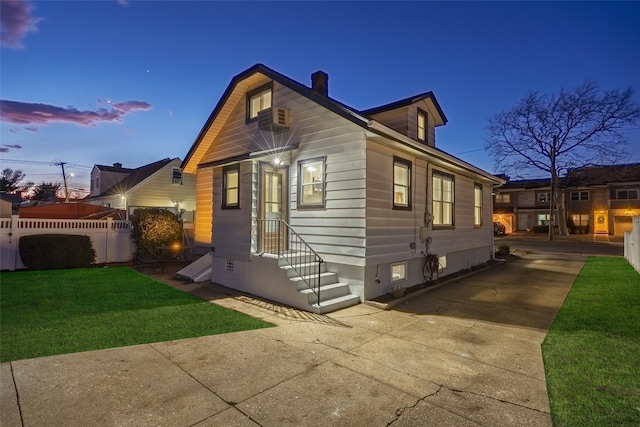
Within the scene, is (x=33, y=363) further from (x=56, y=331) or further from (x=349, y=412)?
(x=349, y=412)

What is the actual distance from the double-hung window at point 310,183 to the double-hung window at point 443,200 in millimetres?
4227

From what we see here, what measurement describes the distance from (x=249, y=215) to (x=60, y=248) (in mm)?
8271

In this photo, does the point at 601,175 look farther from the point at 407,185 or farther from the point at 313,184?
the point at 313,184

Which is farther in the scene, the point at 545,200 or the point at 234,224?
the point at 545,200

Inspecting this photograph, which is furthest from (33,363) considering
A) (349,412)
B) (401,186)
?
(401,186)

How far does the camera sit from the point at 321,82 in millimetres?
10586

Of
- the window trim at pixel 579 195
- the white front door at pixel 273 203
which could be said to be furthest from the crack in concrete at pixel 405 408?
the window trim at pixel 579 195

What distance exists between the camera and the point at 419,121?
11.3 metres

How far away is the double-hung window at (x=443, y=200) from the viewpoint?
10.7 m

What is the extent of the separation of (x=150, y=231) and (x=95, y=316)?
322 inches

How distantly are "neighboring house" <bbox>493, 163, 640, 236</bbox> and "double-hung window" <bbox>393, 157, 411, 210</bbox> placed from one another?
31.8 m

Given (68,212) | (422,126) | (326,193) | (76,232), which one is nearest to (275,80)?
(326,193)

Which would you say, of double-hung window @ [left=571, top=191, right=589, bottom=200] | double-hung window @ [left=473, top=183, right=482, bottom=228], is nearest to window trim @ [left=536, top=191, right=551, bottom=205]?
double-hung window @ [left=571, top=191, right=589, bottom=200]

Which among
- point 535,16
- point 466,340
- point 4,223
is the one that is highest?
point 535,16
